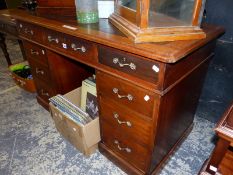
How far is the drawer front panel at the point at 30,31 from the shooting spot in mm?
1469

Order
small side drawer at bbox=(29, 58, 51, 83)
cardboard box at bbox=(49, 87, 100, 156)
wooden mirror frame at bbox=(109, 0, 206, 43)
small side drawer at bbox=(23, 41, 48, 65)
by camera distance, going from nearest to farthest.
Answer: wooden mirror frame at bbox=(109, 0, 206, 43) → cardboard box at bbox=(49, 87, 100, 156) → small side drawer at bbox=(23, 41, 48, 65) → small side drawer at bbox=(29, 58, 51, 83)

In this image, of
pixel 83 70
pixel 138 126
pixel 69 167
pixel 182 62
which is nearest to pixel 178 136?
pixel 138 126

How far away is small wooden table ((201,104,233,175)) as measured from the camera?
0.77 m

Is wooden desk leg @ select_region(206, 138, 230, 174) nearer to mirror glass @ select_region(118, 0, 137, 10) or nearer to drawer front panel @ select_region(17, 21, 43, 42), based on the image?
mirror glass @ select_region(118, 0, 137, 10)

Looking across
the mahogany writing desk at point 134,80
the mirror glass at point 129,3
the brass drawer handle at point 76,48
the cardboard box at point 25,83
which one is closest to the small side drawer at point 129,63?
the mahogany writing desk at point 134,80

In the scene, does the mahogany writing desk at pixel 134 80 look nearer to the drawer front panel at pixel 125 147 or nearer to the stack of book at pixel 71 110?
the drawer front panel at pixel 125 147

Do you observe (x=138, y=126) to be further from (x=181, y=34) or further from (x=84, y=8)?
(x=84, y=8)

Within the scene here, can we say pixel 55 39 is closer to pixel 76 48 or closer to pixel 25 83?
pixel 76 48

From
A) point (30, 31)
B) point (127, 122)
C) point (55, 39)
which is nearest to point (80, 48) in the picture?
point (55, 39)

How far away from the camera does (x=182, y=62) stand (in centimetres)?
96

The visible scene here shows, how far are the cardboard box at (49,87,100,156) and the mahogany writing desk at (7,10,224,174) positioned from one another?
0.06 meters

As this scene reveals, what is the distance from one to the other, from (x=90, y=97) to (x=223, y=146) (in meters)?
1.07

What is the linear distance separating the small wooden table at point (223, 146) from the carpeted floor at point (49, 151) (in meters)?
0.39

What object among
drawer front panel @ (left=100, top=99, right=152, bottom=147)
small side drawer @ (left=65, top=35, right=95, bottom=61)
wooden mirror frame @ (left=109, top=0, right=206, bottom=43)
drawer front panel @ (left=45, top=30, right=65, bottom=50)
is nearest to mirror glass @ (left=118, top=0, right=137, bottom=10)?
wooden mirror frame @ (left=109, top=0, right=206, bottom=43)
